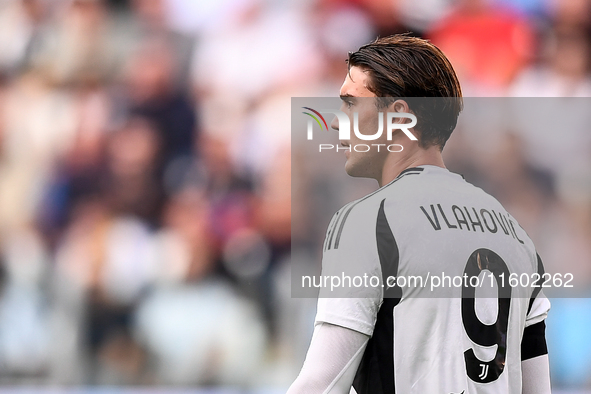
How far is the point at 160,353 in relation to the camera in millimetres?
3689

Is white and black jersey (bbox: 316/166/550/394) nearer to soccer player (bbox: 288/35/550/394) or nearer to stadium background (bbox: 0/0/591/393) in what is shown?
soccer player (bbox: 288/35/550/394)

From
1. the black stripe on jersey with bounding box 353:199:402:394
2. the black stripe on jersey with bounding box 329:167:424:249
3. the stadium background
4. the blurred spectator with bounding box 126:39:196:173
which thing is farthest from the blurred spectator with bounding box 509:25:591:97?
the black stripe on jersey with bounding box 353:199:402:394

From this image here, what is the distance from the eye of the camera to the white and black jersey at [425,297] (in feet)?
3.77

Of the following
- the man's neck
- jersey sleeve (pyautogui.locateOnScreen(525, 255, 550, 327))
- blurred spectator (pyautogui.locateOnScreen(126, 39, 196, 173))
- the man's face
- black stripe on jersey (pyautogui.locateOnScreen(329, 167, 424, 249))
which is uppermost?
blurred spectator (pyautogui.locateOnScreen(126, 39, 196, 173))

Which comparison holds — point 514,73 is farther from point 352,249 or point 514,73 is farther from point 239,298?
point 352,249

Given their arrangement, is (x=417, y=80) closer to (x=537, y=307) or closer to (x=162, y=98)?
(x=537, y=307)

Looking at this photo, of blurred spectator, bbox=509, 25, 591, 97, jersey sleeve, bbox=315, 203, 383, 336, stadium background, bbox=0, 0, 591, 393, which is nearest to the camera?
jersey sleeve, bbox=315, 203, 383, 336

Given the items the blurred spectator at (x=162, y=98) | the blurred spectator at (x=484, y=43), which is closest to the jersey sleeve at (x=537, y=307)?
the blurred spectator at (x=484, y=43)

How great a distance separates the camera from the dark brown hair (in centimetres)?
132

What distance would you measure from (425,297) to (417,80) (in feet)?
1.56

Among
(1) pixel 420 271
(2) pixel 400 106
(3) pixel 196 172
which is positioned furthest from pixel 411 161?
(3) pixel 196 172

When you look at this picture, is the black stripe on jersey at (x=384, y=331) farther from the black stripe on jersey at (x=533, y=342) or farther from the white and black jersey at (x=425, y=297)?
the black stripe on jersey at (x=533, y=342)

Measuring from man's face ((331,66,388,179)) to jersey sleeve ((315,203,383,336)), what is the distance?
0.25 m

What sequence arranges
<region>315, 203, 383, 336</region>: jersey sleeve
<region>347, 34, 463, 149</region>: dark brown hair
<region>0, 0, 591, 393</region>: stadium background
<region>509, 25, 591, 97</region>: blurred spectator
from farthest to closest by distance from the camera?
1. <region>509, 25, 591, 97</region>: blurred spectator
2. <region>0, 0, 591, 393</region>: stadium background
3. <region>347, 34, 463, 149</region>: dark brown hair
4. <region>315, 203, 383, 336</region>: jersey sleeve
